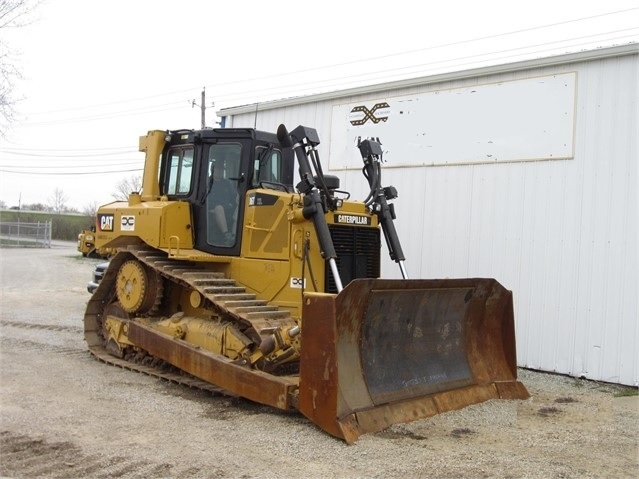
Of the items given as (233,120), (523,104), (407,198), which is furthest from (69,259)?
(523,104)

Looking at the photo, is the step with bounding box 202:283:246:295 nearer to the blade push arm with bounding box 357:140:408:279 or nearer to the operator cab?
the operator cab

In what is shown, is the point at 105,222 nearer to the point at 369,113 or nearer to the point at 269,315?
the point at 269,315

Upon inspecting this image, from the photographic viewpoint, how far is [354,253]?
7.09m

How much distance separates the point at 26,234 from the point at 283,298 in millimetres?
34618

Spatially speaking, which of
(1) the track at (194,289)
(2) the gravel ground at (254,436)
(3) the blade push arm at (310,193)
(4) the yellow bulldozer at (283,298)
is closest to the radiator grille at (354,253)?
(4) the yellow bulldozer at (283,298)

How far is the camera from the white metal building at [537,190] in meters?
8.12

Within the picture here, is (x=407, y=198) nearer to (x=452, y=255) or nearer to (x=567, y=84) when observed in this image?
(x=452, y=255)

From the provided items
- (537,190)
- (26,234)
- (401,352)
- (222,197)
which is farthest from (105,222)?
(26,234)

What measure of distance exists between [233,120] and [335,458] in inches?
362

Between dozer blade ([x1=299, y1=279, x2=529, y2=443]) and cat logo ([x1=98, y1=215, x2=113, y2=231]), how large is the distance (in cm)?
424

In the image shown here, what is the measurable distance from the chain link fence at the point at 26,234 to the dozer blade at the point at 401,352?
33798 mm

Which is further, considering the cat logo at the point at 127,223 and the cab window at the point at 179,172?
the cat logo at the point at 127,223

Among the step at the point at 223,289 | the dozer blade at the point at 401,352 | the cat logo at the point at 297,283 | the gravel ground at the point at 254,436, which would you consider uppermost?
the cat logo at the point at 297,283

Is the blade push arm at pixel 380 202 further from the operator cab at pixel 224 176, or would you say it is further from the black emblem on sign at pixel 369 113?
the black emblem on sign at pixel 369 113
